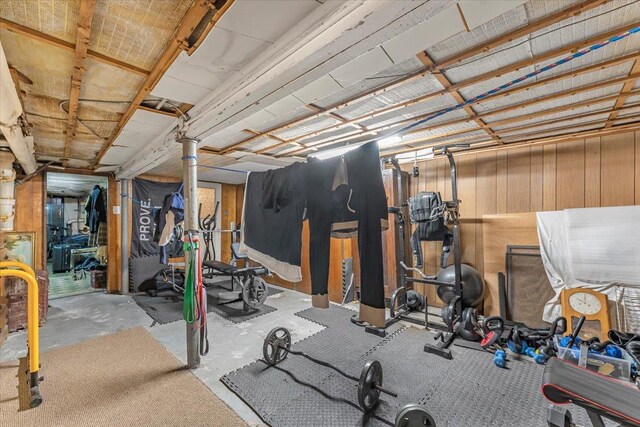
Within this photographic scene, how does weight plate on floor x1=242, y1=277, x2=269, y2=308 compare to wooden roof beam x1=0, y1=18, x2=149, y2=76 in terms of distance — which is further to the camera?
weight plate on floor x1=242, y1=277, x2=269, y2=308

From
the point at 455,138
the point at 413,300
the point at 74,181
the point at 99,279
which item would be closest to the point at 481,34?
the point at 455,138

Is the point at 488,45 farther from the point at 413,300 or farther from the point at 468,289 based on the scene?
the point at 413,300

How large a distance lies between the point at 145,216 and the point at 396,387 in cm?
566

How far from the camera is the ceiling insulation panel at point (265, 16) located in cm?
128

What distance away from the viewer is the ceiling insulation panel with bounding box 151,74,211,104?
2.01 m

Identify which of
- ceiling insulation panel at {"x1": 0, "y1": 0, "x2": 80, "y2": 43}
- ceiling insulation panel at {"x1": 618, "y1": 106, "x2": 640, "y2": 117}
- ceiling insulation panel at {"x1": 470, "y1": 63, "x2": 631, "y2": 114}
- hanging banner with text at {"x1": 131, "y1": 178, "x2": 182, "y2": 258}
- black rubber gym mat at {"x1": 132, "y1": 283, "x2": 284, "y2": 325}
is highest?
ceiling insulation panel at {"x1": 0, "y1": 0, "x2": 80, "y2": 43}

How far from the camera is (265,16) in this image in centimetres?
136

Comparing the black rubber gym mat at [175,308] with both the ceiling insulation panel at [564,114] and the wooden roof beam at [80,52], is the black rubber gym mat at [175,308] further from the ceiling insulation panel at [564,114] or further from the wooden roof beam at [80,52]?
the ceiling insulation panel at [564,114]

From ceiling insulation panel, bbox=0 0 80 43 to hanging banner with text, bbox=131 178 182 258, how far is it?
4616mm

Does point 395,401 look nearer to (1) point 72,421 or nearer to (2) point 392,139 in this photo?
(1) point 72,421

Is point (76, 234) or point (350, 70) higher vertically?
point (350, 70)

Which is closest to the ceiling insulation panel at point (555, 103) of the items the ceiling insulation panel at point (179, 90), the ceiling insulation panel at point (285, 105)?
the ceiling insulation panel at point (285, 105)

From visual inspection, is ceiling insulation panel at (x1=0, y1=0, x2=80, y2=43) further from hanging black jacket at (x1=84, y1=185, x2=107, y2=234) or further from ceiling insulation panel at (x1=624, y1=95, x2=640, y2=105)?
hanging black jacket at (x1=84, y1=185, x2=107, y2=234)

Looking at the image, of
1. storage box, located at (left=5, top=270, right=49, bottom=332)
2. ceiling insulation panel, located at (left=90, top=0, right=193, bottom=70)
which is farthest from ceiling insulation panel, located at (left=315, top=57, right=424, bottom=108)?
storage box, located at (left=5, top=270, right=49, bottom=332)
